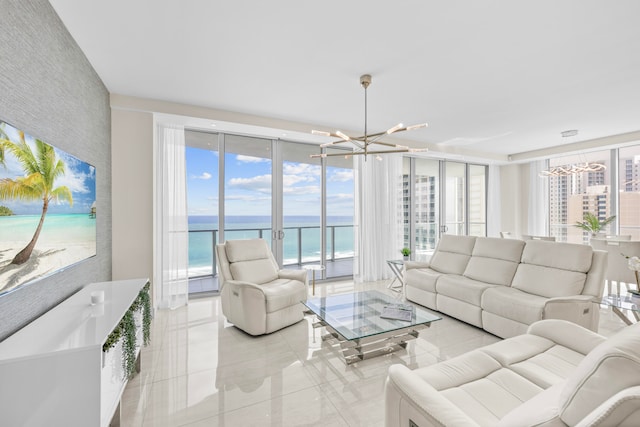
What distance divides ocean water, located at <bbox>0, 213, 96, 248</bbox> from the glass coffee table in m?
2.07

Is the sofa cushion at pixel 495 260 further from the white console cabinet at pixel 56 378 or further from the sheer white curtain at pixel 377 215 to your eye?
the white console cabinet at pixel 56 378

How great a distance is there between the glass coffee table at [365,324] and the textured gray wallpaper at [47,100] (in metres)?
2.00

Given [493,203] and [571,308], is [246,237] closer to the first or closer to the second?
[571,308]

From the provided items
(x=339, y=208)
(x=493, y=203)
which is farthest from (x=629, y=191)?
(x=339, y=208)

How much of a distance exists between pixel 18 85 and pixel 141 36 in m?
1.06

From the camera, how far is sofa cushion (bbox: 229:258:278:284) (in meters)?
3.51

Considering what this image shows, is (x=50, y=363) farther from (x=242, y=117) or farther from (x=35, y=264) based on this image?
(x=242, y=117)

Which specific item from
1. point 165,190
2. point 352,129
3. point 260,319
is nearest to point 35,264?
point 260,319

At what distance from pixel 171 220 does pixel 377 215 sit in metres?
3.61

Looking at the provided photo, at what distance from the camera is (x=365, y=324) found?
2.49 m

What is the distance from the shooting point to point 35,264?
1737mm

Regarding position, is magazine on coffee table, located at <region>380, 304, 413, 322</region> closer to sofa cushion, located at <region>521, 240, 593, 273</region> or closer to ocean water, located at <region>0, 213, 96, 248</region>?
sofa cushion, located at <region>521, 240, 593, 273</region>

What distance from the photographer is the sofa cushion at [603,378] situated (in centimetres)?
86

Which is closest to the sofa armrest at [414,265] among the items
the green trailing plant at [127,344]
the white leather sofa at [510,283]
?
the white leather sofa at [510,283]
